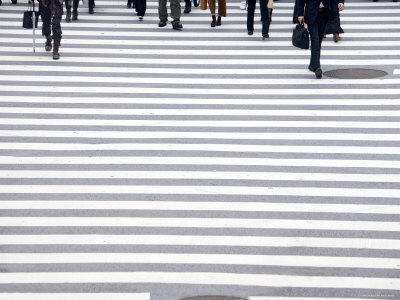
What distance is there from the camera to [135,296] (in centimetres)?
895

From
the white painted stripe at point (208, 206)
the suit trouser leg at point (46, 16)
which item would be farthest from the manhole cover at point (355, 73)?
the suit trouser leg at point (46, 16)

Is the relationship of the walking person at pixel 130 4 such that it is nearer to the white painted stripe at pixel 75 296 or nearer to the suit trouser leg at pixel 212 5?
the suit trouser leg at pixel 212 5

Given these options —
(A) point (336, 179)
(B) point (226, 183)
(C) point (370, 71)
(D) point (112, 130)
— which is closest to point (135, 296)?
(B) point (226, 183)

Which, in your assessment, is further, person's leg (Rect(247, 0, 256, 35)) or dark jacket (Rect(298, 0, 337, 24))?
person's leg (Rect(247, 0, 256, 35))

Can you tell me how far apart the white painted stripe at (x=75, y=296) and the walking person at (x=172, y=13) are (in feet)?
31.4

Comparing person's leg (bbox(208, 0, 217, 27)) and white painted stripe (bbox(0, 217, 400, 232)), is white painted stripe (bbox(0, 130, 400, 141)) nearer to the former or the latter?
white painted stripe (bbox(0, 217, 400, 232))

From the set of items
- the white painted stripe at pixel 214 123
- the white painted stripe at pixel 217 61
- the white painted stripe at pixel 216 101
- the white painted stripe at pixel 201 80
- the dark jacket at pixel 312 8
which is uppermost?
the dark jacket at pixel 312 8

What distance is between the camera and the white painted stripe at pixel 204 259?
380 inches

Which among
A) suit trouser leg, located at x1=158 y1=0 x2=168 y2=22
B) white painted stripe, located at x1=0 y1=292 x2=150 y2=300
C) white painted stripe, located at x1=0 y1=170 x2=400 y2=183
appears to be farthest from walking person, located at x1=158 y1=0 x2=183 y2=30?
white painted stripe, located at x1=0 y1=292 x2=150 y2=300

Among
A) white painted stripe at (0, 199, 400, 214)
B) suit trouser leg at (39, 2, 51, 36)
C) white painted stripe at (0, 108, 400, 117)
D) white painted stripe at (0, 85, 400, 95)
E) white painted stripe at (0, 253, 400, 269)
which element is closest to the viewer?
white painted stripe at (0, 253, 400, 269)

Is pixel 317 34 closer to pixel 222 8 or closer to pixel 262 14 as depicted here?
pixel 262 14

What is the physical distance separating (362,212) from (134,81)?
18.3 ft

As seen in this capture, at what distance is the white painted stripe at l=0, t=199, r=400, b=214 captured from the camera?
10898mm

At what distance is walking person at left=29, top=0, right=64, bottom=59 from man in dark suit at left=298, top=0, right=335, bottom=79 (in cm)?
415
